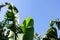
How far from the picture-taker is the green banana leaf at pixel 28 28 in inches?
275

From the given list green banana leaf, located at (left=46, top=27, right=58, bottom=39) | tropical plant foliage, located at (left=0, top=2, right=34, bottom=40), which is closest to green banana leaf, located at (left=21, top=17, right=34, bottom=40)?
tropical plant foliage, located at (left=0, top=2, right=34, bottom=40)

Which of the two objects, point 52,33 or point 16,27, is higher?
point 16,27

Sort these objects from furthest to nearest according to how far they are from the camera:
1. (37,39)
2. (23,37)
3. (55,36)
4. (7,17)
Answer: (37,39) < (55,36) < (7,17) < (23,37)

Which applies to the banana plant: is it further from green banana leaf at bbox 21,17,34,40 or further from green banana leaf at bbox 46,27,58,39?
green banana leaf at bbox 46,27,58,39

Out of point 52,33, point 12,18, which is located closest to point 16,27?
point 12,18

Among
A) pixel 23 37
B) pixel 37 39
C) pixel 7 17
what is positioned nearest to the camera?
pixel 23 37

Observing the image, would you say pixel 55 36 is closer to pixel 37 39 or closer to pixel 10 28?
pixel 37 39

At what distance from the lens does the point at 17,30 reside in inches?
285

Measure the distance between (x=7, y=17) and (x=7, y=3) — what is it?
18.3 inches

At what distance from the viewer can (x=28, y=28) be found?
7141 millimetres

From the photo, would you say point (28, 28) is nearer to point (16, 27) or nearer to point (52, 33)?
point (16, 27)

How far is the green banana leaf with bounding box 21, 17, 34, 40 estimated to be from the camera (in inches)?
275

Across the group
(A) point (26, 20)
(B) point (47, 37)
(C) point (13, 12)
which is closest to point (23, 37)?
(A) point (26, 20)

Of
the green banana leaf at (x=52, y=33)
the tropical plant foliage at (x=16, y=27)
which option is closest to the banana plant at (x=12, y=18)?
the tropical plant foliage at (x=16, y=27)
